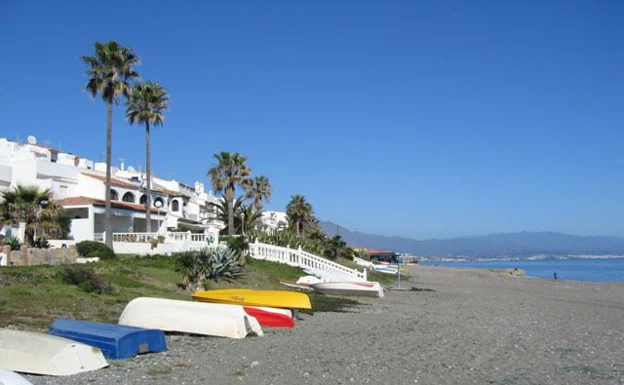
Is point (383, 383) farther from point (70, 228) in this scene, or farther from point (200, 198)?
point (200, 198)

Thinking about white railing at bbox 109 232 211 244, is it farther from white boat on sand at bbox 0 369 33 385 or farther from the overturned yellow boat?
white boat on sand at bbox 0 369 33 385

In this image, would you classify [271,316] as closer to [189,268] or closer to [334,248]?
[189,268]

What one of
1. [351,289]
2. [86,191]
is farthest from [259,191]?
[351,289]

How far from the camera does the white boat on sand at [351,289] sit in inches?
1048

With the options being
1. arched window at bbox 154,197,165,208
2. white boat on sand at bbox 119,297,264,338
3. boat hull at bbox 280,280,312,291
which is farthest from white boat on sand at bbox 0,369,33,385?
arched window at bbox 154,197,165,208

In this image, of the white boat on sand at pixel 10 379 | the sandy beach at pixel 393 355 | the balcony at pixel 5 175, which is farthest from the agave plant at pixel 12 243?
the white boat on sand at pixel 10 379

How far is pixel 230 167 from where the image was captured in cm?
4747

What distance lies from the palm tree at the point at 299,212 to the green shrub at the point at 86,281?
52.7 metres

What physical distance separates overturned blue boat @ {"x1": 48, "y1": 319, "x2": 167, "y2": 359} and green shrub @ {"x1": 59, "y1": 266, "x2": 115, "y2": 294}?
19.2 ft

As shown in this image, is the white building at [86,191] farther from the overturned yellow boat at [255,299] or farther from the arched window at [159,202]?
the overturned yellow boat at [255,299]

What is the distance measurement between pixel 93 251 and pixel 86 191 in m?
21.6

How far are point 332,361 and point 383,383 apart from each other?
1768 mm

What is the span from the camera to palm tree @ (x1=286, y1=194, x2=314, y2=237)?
70.8 m

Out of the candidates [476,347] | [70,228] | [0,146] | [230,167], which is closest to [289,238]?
[230,167]
